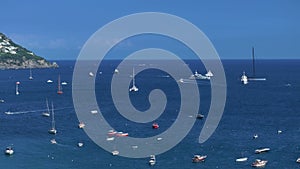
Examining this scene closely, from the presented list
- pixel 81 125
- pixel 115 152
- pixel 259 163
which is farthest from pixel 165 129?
pixel 259 163

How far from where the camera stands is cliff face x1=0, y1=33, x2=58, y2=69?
164m

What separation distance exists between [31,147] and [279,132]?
78.5 feet

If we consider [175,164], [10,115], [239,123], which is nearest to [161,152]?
[175,164]

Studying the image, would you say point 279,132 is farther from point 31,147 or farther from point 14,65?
point 14,65

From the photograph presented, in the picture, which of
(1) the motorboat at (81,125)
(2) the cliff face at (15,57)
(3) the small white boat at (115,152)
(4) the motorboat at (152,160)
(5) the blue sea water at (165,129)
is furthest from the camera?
(2) the cliff face at (15,57)

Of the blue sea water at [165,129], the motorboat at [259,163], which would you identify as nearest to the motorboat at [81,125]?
the blue sea water at [165,129]

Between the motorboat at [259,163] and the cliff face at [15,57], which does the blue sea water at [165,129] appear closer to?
the motorboat at [259,163]

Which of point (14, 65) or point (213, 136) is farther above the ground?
point (14, 65)

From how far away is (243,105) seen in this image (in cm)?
6738

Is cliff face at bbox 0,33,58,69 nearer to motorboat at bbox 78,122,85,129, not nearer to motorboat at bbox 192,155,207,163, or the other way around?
motorboat at bbox 78,122,85,129

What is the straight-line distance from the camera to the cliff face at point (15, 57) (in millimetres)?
164250

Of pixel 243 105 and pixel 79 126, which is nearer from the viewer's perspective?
pixel 79 126

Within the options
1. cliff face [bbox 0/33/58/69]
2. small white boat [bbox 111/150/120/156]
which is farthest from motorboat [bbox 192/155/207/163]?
cliff face [bbox 0/33/58/69]

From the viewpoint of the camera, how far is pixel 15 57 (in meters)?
167
